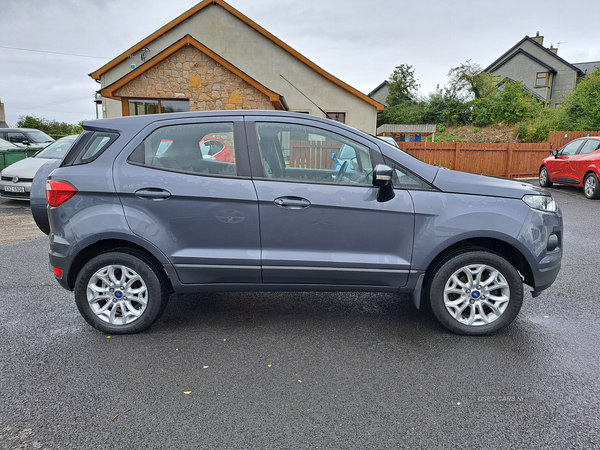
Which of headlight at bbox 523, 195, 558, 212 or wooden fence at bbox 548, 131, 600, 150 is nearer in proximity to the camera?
headlight at bbox 523, 195, 558, 212

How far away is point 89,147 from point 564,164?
14054mm

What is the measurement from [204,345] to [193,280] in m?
0.54

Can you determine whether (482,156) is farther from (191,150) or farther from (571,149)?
(191,150)

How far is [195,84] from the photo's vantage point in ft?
51.8

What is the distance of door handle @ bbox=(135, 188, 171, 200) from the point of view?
3.74 metres

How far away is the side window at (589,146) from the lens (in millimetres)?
12820

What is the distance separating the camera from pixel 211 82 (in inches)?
618

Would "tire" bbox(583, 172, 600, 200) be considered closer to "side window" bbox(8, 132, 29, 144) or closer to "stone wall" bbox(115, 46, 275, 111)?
"stone wall" bbox(115, 46, 275, 111)

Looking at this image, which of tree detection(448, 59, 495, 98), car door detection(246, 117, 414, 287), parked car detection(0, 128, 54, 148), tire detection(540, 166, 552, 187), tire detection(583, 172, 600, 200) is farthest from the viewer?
tree detection(448, 59, 495, 98)

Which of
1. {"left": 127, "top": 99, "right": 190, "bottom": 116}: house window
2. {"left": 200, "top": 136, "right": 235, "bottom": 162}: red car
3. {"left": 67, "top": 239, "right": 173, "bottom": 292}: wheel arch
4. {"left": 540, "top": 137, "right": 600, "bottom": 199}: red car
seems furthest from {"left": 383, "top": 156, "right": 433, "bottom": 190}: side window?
{"left": 127, "top": 99, "right": 190, "bottom": 116}: house window

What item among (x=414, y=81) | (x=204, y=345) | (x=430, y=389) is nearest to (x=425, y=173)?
(x=430, y=389)

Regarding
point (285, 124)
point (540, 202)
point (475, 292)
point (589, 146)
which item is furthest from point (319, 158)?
point (589, 146)

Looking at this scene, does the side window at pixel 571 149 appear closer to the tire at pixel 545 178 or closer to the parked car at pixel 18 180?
the tire at pixel 545 178

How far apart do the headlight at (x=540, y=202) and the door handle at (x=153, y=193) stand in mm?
2938
